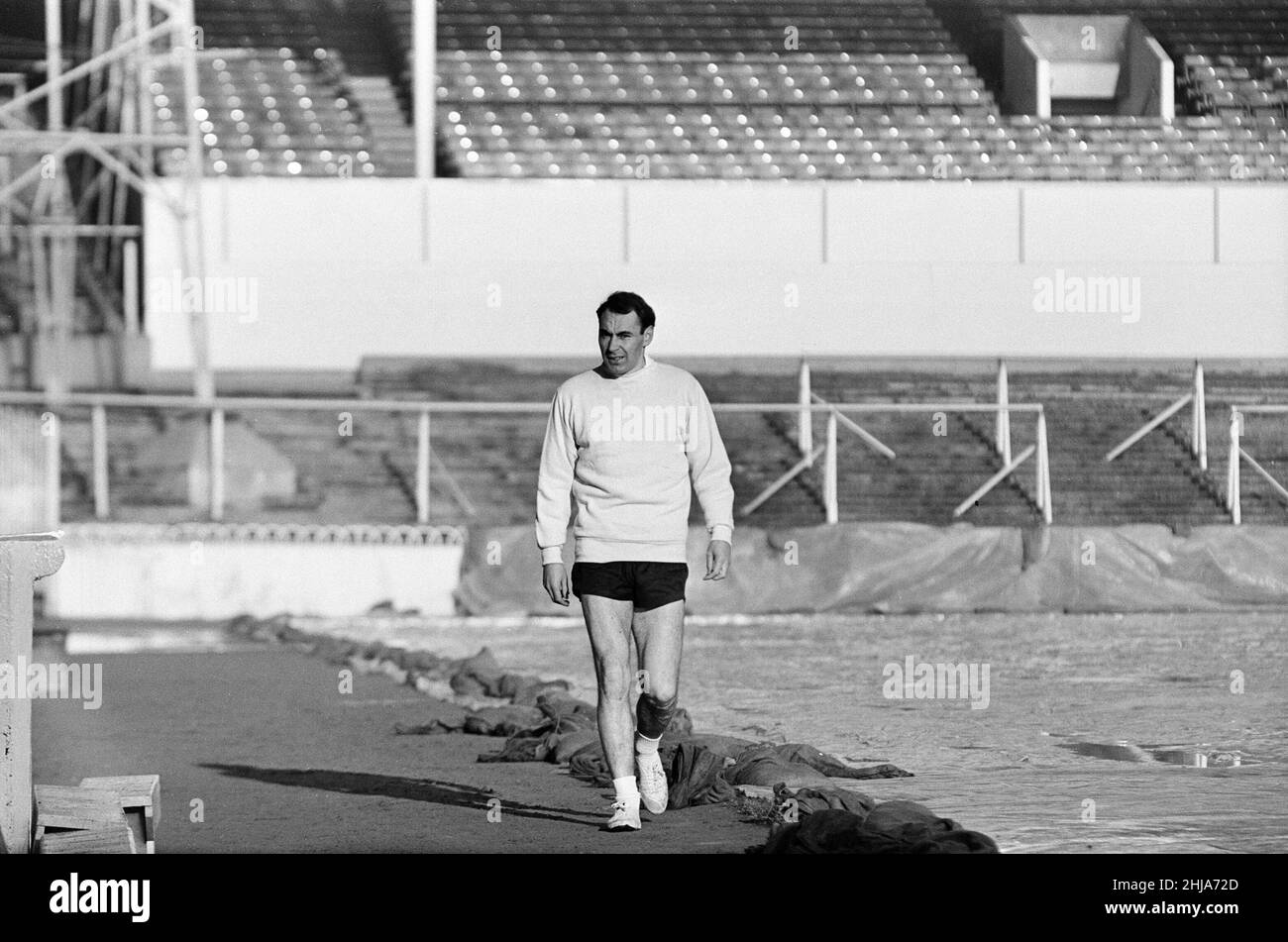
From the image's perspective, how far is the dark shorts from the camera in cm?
645

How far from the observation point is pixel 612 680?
6.44 meters

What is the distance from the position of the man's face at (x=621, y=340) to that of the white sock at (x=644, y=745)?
1.07m

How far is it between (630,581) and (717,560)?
260mm

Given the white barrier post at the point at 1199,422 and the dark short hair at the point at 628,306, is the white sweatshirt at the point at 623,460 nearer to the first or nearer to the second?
the dark short hair at the point at 628,306

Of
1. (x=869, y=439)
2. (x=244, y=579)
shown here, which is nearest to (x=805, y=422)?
(x=869, y=439)

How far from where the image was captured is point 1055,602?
17.6 m

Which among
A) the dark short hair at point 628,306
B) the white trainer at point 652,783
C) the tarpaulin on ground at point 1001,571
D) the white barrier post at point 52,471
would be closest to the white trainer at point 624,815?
the white trainer at point 652,783

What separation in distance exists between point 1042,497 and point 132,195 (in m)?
Answer: 12.1

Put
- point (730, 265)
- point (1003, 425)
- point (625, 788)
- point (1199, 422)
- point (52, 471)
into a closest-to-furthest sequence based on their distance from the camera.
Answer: point (625, 788), point (52, 471), point (1003, 425), point (1199, 422), point (730, 265)

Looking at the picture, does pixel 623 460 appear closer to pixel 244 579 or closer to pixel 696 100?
pixel 244 579

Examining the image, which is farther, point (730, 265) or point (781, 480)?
point (730, 265)
